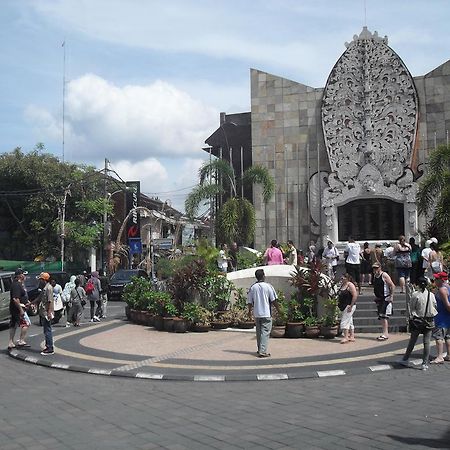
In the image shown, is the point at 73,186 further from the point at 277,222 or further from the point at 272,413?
the point at 272,413

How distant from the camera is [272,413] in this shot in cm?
762

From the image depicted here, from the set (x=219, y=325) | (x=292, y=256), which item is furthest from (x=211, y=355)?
(x=292, y=256)

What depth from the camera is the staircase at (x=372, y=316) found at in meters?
14.4

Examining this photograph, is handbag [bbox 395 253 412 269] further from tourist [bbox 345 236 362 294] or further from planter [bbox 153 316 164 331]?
planter [bbox 153 316 164 331]

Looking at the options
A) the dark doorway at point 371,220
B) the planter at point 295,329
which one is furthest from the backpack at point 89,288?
the dark doorway at point 371,220

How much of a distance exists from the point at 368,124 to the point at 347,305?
50.9 feet

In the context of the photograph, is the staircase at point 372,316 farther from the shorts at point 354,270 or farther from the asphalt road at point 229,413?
the asphalt road at point 229,413

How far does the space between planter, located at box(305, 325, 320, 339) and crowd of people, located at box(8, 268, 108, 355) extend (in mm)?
5943

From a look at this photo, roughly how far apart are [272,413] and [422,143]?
21555mm

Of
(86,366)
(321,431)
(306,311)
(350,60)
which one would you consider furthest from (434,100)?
(321,431)

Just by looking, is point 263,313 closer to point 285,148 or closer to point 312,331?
point 312,331

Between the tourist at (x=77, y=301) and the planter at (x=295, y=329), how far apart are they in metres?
7.25

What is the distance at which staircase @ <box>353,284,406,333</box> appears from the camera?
14438 millimetres

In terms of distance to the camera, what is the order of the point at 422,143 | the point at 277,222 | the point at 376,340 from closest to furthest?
1. the point at 376,340
2. the point at 422,143
3. the point at 277,222
